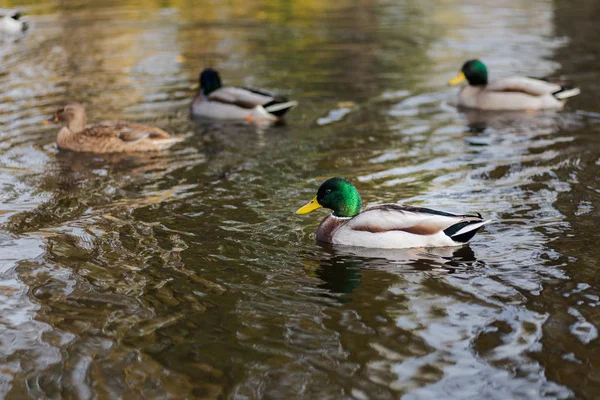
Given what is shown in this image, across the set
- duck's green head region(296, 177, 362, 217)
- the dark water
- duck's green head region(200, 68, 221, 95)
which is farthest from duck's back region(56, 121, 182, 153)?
duck's green head region(296, 177, 362, 217)

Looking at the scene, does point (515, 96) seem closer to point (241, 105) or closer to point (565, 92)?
point (565, 92)

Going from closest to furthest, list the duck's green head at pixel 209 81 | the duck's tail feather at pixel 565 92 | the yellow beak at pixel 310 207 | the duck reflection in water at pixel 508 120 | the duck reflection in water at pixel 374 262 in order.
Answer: the duck reflection in water at pixel 374 262, the yellow beak at pixel 310 207, the duck reflection in water at pixel 508 120, the duck's tail feather at pixel 565 92, the duck's green head at pixel 209 81

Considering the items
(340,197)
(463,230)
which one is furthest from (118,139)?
(463,230)

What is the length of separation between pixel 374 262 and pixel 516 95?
23.6ft

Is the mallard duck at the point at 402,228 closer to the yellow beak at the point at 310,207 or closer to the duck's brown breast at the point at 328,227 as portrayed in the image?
the duck's brown breast at the point at 328,227

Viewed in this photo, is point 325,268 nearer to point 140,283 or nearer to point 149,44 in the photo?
point 140,283

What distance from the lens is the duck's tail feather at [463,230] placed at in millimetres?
7492

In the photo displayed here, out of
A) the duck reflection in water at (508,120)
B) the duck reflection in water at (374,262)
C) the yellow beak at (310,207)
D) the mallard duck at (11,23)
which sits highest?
the yellow beak at (310,207)

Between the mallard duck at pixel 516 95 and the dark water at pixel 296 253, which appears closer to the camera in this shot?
the dark water at pixel 296 253

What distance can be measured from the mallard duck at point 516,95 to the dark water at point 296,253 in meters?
0.32

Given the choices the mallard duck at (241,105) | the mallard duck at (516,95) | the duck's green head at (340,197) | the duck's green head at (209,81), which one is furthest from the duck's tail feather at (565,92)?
the duck's green head at (340,197)

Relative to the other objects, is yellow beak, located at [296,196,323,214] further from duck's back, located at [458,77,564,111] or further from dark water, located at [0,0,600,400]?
duck's back, located at [458,77,564,111]

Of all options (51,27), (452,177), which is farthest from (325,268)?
(51,27)

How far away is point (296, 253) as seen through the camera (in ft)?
25.5
